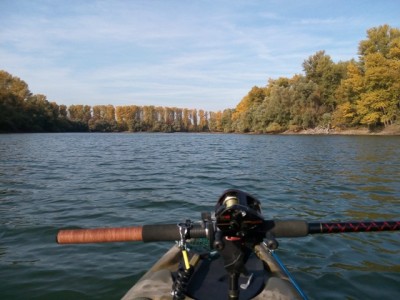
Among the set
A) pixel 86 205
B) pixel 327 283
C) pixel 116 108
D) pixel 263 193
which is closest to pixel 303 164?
pixel 263 193

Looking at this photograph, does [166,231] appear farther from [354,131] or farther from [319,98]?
[319,98]

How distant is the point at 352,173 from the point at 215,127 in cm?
13068

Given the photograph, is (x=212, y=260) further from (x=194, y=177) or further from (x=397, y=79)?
(x=397, y=79)

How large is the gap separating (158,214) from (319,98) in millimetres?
67710

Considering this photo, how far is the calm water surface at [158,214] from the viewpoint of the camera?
18.4 ft

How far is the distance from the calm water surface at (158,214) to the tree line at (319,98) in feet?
147

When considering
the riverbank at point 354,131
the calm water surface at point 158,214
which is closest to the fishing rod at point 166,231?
the calm water surface at point 158,214

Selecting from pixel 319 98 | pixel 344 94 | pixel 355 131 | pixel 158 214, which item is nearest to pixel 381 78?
pixel 344 94

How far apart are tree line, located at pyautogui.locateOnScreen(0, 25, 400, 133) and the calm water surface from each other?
44943 mm

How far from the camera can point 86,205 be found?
34.4ft

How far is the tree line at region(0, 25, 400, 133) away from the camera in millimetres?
58312

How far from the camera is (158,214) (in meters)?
9.52

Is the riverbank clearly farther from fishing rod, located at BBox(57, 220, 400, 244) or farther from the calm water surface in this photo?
fishing rod, located at BBox(57, 220, 400, 244)

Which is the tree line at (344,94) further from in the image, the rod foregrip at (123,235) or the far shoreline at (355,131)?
the rod foregrip at (123,235)
